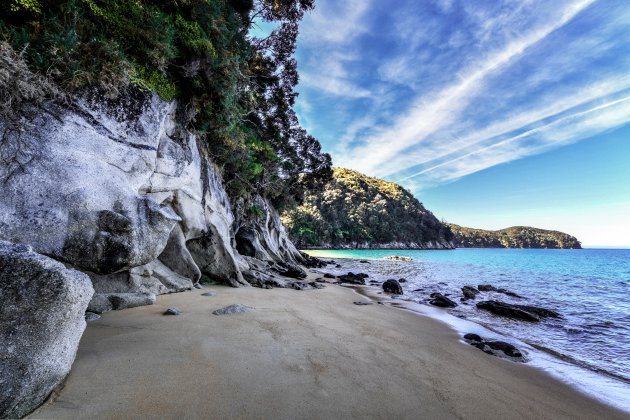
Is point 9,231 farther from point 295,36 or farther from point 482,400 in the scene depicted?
point 295,36

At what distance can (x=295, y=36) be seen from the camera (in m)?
16.5

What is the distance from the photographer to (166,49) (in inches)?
280

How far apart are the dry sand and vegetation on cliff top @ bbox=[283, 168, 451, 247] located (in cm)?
6866

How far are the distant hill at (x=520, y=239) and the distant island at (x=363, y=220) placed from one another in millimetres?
44143

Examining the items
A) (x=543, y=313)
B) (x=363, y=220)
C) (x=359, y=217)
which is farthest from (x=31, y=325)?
(x=363, y=220)

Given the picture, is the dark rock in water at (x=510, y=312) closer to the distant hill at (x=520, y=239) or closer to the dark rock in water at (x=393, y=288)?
the dark rock in water at (x=393, y=288)

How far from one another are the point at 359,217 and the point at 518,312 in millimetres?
87469

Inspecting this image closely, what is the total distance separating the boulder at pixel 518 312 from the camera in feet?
31.4

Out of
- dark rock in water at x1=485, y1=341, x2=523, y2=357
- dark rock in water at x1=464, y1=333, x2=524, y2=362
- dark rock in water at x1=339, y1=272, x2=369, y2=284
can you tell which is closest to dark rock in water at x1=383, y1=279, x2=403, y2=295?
dark rock in water at x1=339, y1=272, x2=369, y2=284

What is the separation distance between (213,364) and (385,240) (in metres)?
101

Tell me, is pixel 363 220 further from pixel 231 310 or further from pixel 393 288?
pixel 231 310

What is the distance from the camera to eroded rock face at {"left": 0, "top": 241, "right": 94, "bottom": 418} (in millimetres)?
2283

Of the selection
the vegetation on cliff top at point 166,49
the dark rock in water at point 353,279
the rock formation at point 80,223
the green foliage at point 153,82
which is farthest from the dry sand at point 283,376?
the dark rock in water at point 353,279

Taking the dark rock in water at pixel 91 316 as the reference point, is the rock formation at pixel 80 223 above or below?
above
